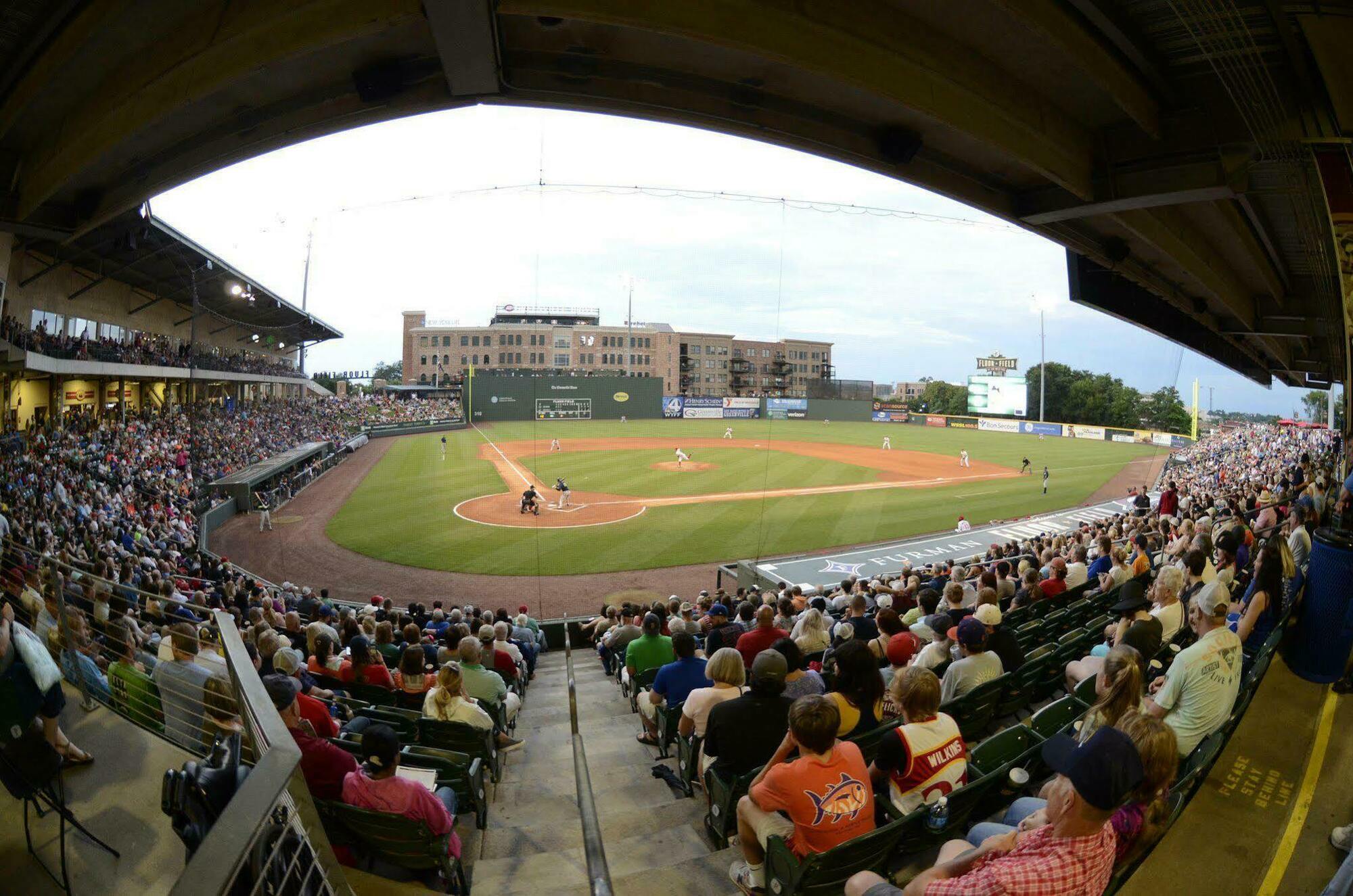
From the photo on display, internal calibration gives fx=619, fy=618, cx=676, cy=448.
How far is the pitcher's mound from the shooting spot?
33.7 metres

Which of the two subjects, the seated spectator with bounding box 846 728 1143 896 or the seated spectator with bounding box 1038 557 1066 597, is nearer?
the seated spectator with bounding box 846 728 1143 896

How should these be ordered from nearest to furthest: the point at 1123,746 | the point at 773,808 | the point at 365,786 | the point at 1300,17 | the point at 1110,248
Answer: the point at 1123,746 → the point at 773,808 → the point at 365,786 → the point at 1300,17 → the point at 1110,248

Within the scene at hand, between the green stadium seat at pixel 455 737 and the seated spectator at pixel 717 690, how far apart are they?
1617mm

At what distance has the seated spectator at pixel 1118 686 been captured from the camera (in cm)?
308

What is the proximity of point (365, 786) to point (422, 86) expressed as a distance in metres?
4.87

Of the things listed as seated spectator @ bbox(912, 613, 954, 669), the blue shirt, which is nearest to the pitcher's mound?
seated spectator @ bbox(912, 613, 954, 669)

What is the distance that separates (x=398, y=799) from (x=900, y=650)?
12.2ft

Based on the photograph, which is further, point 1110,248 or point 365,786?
point 1110,248

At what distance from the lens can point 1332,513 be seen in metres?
5.53

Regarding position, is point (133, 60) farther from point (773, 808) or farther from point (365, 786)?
point (773, 808)

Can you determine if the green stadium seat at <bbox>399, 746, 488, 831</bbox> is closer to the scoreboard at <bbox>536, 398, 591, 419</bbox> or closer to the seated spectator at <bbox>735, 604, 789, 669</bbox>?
the seated spectator at <bbox>735, 604, 789, 669</bbox>

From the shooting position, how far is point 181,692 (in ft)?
13.8

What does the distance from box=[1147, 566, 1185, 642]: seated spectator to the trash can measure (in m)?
0.86

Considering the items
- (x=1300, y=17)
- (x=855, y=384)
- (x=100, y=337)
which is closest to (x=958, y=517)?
(x=1300, y=17)
